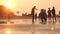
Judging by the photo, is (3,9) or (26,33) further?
(3,9)

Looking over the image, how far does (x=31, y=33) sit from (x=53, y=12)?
55.4 feet

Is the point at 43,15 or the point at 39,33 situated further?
the point at 43,15

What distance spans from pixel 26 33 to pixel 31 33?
29 centimetres

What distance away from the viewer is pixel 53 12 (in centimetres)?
3450

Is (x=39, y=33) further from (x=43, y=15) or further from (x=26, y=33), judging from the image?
(x=43, y=15)

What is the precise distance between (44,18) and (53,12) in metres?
1.48

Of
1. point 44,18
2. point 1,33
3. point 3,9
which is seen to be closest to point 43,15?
point 44,18

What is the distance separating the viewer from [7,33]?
18.0 meters

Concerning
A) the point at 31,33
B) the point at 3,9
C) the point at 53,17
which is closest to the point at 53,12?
the point at 53,17

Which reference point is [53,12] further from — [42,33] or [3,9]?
[3,9]

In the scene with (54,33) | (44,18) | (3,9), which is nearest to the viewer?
(54,33)

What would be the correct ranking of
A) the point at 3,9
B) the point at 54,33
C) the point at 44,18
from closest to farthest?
1. the point at 54,33
2. the point at 44,18
3. the point at 3,9

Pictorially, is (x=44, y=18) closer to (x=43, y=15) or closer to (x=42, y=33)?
(x=43, y=15)

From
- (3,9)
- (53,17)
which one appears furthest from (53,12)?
(3,9)
